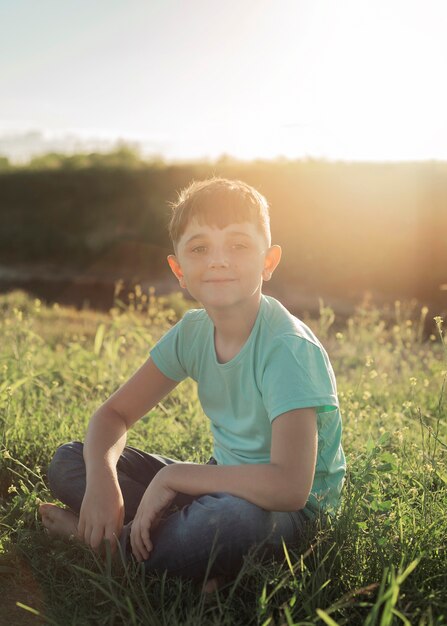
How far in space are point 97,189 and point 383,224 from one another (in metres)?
6.37

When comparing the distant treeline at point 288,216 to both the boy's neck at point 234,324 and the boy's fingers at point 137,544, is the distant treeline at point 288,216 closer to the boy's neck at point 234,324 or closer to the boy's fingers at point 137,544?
the boy's neck at point 234,324

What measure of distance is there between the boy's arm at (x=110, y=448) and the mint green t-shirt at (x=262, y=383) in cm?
9

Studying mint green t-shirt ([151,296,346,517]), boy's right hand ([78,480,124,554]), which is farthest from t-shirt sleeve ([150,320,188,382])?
boy's right hand ([78,480,124,554])

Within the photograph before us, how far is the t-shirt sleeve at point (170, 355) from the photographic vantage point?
238 cm

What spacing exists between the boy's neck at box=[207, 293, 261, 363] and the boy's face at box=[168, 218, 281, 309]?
1.0 inches

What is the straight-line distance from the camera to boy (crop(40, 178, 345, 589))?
1.87m

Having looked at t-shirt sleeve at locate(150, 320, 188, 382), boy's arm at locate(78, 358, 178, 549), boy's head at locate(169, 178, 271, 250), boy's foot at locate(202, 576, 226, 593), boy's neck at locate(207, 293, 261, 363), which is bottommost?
boy's foot at locate(202, 576, 226, 593)

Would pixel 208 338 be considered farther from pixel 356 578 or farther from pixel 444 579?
pixel 444 579

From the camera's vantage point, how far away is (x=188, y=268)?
7.14ft

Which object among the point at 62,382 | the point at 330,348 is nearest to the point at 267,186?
the point at 330,348

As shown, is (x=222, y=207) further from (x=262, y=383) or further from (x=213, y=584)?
(x=213, y=584)

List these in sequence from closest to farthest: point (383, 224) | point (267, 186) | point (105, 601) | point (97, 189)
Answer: point (105, 601), point (383, 224), point (267, 186), point (97, 189)

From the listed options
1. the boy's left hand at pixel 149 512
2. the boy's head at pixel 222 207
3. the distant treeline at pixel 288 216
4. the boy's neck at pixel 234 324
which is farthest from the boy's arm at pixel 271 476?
the distant treeline at pixel 288 216

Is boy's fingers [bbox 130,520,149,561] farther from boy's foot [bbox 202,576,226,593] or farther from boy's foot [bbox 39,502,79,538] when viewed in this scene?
boy's foot [bbox 39,502,79,538]
